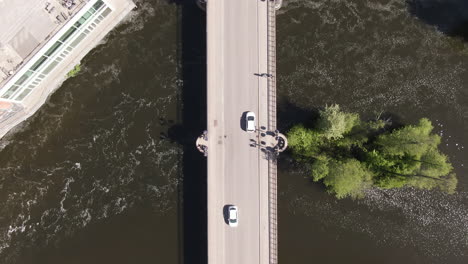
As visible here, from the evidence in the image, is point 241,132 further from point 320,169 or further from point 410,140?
point 410,140

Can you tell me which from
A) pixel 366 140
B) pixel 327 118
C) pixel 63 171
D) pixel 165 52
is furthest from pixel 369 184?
pixel 63 171

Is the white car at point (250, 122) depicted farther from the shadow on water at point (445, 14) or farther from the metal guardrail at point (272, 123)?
the shadow on water at point (445, 14)

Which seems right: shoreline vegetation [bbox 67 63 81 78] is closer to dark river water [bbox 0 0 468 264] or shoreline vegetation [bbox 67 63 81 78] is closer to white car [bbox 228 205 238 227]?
dark river water [bbox 0 0 468 264]

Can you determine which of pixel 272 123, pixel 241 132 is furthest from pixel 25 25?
pixel 272 123

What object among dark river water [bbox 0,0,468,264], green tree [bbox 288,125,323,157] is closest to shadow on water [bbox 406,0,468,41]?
dark river water [bbox 0,0,468,264]

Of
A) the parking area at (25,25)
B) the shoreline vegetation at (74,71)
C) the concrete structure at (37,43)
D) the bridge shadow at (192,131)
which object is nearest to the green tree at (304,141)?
the bridge shadow at (192,131)

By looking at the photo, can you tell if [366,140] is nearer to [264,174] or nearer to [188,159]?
[264,174]
